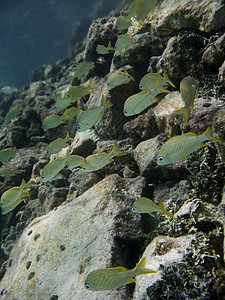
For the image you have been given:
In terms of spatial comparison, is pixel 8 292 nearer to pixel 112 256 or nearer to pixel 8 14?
pixel 112 256

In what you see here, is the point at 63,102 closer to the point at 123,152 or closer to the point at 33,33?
the point at 123,152

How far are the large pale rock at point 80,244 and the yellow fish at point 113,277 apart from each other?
83 cm

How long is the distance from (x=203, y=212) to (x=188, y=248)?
0.58 meters

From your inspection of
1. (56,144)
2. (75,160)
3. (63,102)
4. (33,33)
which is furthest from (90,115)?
(33,33)

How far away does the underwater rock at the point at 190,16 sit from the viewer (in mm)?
3494

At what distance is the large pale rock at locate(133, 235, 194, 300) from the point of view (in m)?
2.35

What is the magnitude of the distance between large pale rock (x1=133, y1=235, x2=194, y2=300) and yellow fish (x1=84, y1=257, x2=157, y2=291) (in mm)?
607

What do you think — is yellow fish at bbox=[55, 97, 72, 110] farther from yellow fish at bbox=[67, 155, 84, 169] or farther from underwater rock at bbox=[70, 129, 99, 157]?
yellow fish at bbox=[67, 155, 84, 169]

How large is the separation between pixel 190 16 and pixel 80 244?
5247 millimetres

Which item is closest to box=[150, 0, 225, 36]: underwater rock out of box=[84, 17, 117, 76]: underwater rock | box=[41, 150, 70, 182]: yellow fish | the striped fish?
the striped fish

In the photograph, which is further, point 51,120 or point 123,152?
point 51,120

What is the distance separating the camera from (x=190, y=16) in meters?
4.01

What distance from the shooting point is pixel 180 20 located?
430 cm

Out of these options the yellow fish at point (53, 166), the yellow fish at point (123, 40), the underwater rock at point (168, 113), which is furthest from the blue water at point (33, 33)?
the yellow fish at point (53, 166)
